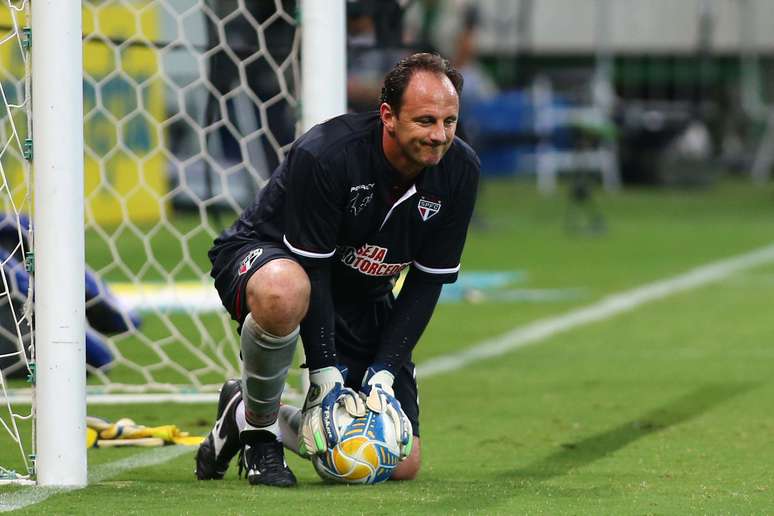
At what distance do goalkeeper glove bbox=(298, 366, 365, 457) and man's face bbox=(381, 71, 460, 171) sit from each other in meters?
0.69

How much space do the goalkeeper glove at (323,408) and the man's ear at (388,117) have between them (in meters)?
0.70

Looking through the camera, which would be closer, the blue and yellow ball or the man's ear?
the man's ear

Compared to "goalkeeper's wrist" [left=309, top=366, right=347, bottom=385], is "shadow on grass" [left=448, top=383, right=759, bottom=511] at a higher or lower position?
lower

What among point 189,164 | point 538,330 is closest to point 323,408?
point 189,164

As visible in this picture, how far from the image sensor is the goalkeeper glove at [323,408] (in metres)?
4.30

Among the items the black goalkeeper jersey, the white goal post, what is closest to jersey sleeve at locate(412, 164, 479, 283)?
the black goalkeeper jersey

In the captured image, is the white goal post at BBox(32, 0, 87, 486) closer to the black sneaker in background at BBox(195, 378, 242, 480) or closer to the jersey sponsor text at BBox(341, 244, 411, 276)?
the black sneaker in background at BBox(195, 378, 242, 480)

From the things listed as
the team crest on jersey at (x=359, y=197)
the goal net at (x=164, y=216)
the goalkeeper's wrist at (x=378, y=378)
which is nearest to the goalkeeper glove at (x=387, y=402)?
the goalkeeper's wrist at (x=378, y=378)

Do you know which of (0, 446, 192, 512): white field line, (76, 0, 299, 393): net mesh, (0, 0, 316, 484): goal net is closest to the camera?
(0, 446, 192, 512): white field line

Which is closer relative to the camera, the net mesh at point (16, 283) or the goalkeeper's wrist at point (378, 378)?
the net mesh at point (16, 283)

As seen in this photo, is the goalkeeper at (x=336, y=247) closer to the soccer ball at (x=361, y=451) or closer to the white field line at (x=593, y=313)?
the soccer ball at (x=361, y=451)

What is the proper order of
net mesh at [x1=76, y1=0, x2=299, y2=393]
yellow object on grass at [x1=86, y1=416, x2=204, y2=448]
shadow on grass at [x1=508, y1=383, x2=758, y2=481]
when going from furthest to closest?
1. net mesh at [x1=76, y1=0, x2=299, y2=393]
2. yellow object on grass at [x1=86, y1=416, x2=204, y2=448]
3. shadow on grass at [x1=508, y1=383, x2=758, y2=481]

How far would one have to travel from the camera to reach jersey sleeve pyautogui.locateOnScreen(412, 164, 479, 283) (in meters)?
Result: 4.41

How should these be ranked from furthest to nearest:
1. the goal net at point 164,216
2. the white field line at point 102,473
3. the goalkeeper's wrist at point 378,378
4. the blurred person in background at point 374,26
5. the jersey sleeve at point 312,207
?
the blurred person in background at point 374,26
the goal net at point 164,216
the goalkeeper's wrist at point 378,378
the jersey sleeve at point 312,207
the white field line at point 102,473
